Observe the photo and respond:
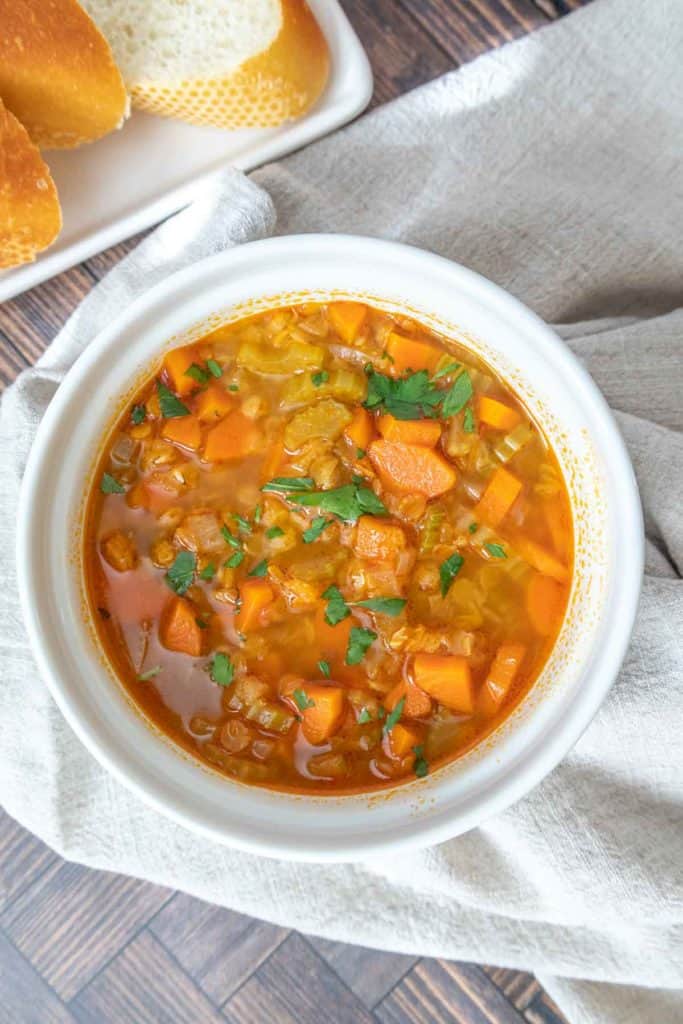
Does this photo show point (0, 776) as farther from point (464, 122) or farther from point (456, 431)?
point (464, 122)

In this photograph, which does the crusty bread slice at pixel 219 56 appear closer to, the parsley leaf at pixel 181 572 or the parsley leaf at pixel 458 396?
the parsley leaf at pixel 458 396

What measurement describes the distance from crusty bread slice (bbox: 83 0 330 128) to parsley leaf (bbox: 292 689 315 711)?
1.63m

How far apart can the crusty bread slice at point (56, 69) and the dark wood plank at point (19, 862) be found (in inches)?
80.2

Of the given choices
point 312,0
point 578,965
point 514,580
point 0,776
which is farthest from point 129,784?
point 312,0

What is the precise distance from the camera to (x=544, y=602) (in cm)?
248

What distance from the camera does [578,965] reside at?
9.83 ft

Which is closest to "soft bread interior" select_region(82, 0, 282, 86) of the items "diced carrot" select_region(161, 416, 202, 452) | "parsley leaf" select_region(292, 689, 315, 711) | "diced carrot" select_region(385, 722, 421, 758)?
"diced carrot" select_region(161, 416, 202, 452)

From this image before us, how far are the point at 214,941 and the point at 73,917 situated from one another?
434 millimetres

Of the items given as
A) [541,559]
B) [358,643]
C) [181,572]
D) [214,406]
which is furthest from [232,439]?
[541,559]

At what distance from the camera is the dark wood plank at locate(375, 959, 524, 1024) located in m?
3.20

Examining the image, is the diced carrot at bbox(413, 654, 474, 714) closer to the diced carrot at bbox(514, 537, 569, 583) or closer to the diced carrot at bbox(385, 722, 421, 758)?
the diced carrot at bbox(385, 722, 421, 758)

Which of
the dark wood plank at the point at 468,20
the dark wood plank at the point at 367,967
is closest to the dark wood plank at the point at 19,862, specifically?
the dark wood plank at the point at 367,967

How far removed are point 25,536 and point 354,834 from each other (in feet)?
3.29

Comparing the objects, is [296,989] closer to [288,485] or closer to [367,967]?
[367,967]
